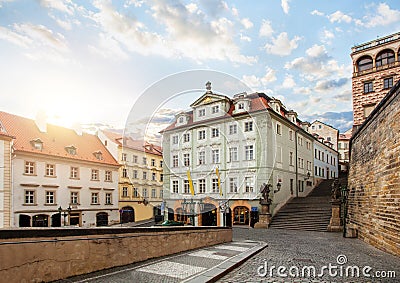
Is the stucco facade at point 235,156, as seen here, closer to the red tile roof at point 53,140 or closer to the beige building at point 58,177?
the beige building at point 58,177

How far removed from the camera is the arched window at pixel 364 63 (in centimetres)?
1976

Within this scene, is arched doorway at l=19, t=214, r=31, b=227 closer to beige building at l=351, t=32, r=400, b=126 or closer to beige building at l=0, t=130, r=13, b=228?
beige building at l=0, t=130, r=13, b=228

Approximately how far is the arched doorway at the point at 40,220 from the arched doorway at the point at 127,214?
29.3 ft

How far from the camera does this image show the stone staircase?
20.8m

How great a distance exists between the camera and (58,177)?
26.5m

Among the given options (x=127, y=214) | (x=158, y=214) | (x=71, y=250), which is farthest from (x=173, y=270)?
(x=127, y=214)

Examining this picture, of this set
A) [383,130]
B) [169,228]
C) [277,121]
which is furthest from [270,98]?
[169,228]

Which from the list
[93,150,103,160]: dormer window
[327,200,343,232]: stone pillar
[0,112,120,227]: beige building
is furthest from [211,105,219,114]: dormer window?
[93,150,103,160]: dormer window

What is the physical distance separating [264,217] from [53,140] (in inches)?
770

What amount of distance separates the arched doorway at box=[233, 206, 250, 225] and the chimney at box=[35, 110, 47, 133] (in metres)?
18.5

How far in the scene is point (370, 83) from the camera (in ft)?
63.7

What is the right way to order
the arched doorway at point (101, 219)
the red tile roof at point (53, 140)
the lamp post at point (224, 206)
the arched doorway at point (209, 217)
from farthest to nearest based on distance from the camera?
the arched doorway at point (101, 219), the arched doorway at point (209, 217), the lamp post at point (224, 206), the red tile roof at point (53, 140)

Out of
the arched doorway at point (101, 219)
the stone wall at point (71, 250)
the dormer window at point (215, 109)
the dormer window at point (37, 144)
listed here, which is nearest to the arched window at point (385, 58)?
the dormer window at point (215, 109)

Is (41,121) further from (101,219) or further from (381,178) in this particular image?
(381,178)
